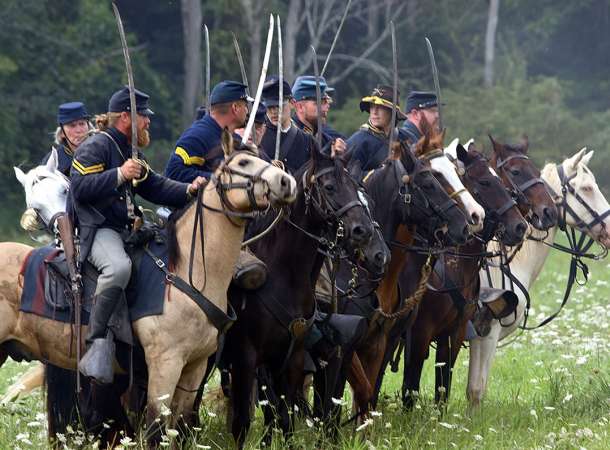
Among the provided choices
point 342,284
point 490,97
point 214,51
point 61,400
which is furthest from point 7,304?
point 490,97

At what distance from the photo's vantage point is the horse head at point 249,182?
8.65 metres

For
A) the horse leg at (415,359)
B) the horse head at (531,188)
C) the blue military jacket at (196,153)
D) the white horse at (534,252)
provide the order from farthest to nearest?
the horse head at (531,188) → the white horse at (534,252) → the horse leg at (415,359) → the blue military jacket at (196,153)

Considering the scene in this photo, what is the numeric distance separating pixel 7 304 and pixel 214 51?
29822 mm

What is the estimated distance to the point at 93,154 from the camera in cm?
905

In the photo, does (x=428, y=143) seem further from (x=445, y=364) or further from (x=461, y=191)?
(x=445, y=364)

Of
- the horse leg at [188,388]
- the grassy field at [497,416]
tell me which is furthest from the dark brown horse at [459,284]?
the horse leg at [188,388]

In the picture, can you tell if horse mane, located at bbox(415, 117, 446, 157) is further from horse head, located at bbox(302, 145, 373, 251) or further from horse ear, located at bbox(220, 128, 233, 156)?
horse ear, located at bbox(220, 128, 233, 156)

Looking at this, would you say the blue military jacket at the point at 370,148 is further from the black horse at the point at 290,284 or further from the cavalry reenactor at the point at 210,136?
the black horse at the point at 290,284

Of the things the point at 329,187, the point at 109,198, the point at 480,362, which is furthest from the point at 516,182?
the point at 109,198

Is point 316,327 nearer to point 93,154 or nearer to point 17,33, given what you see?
point 93,154

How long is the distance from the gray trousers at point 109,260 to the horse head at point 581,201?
5.61 metres

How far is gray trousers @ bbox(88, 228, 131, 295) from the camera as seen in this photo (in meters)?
8.80

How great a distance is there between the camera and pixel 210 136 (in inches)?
387

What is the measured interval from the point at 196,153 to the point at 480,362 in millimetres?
3826
